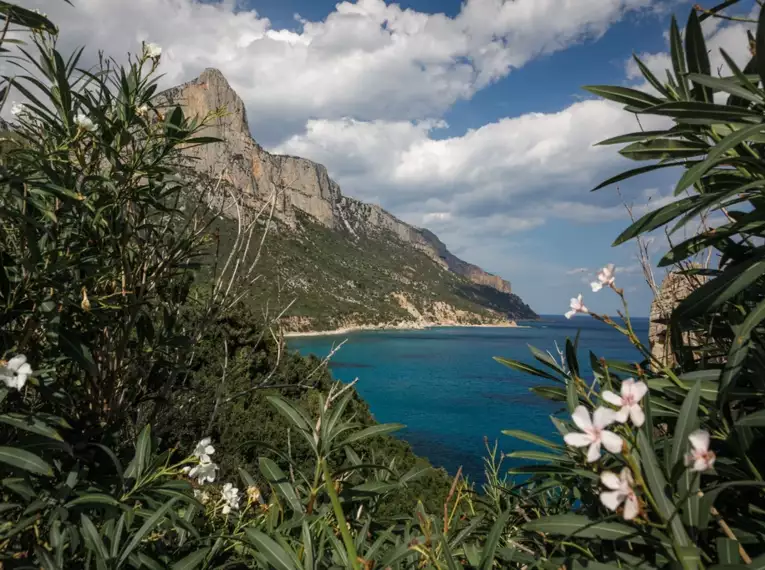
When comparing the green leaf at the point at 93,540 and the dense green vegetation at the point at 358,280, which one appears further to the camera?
the dense green vegetation at the point at 358,280

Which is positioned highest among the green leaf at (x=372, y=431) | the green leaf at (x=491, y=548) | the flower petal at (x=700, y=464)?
the flower petal at (x=700, y=464)

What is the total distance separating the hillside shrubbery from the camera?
29.3 inches

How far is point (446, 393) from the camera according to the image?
39.8m

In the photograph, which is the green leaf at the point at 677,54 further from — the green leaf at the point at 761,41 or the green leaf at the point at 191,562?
the green leaf at the point at 191,562

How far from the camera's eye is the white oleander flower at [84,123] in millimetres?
1467

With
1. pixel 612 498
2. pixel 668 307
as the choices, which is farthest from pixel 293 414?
pixel 668 307

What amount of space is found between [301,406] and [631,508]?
37.0 inches

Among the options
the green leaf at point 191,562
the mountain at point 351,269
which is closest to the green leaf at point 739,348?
the green leaf at point 191,562

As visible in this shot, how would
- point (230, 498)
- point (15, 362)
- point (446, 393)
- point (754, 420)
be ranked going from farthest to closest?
point (446, 393) → point (230, 498) → point (15, 362) → point (754, 420)

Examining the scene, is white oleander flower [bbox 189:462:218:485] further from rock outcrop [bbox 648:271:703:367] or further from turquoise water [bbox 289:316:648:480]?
turquoise water [bbox 289:316:648:480]

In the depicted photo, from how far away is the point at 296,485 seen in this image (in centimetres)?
140

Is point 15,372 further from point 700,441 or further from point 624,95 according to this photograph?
point 624,95

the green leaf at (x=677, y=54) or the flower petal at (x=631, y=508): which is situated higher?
the green leaf at (x=677, y=54)

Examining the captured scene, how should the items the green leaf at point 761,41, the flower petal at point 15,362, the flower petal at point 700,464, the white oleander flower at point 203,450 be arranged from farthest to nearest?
the white oleander flower at point 203,450 → the flower petal at point 15,362 → the green leaf at point 761,41 → the flower petal at point 700,464
